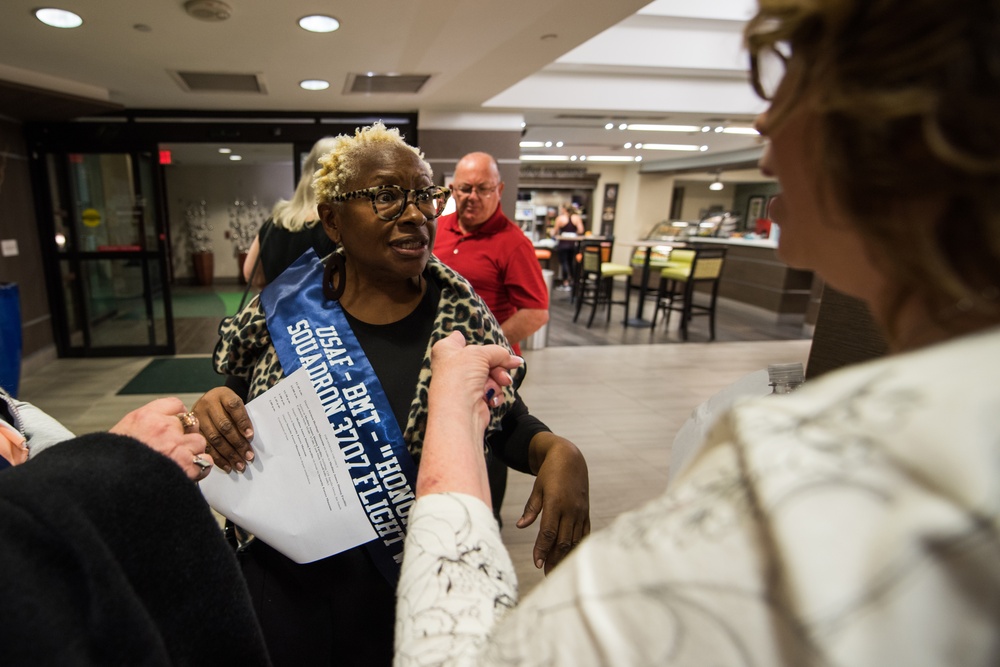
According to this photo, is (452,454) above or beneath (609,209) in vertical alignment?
beneath

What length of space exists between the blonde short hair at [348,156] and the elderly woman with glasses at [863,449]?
86cm

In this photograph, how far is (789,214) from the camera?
43cm

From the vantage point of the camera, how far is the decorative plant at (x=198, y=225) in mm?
11211

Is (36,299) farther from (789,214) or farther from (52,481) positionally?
(789,214)

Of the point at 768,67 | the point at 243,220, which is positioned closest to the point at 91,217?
the point at 768,67

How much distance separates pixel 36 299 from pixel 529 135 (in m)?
7.68

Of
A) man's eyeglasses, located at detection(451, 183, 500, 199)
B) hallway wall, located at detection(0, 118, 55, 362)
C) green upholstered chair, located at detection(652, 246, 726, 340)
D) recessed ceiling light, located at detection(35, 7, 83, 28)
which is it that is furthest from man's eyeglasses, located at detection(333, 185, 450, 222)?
green upholstered chair, located at detection(652, 246, 726, 340)

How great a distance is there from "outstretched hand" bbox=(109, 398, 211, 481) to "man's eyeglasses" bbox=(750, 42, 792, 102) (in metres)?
0.83

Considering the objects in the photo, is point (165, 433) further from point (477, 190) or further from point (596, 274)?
point (596, 274)

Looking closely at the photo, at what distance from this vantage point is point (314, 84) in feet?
14.7

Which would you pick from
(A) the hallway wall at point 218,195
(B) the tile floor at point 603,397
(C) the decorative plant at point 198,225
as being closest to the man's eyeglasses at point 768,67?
(B) the tile floor at point 603,397

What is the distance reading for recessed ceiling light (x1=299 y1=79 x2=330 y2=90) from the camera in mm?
4377

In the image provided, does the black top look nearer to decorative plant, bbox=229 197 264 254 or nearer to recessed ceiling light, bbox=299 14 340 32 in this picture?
recessed ceiling light, bbox=299 14 340 32

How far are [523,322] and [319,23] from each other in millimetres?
2259
